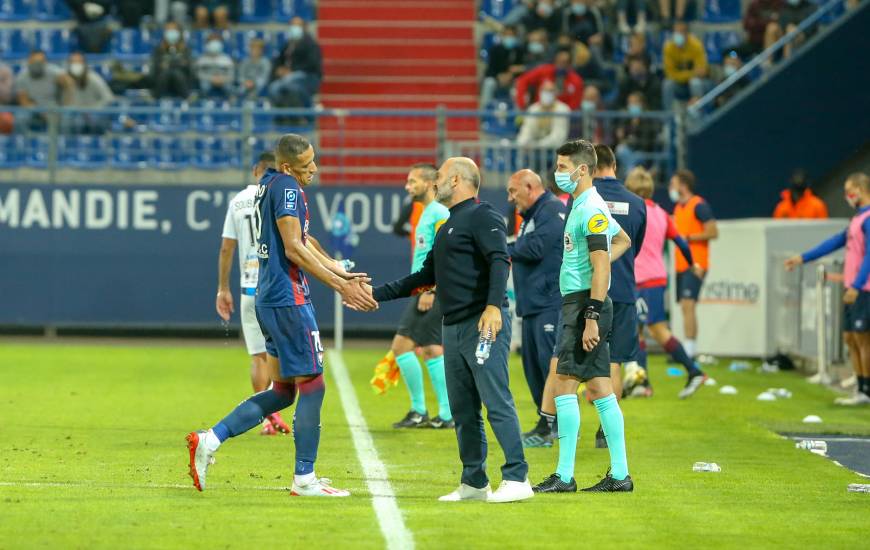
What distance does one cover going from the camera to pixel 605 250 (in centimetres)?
924

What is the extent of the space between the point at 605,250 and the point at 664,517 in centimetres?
160

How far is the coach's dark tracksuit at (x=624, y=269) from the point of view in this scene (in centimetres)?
1230

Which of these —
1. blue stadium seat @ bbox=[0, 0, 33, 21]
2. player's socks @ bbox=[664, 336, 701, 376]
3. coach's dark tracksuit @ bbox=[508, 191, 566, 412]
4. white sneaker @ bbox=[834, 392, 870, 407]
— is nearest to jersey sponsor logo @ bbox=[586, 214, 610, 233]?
coach's dark tracksuit @ bbox=[508, 191, 566, 412]

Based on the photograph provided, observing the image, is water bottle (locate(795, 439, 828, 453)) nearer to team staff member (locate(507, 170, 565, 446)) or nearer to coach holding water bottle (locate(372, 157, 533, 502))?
team staff member (locate(507, 170, 565, 446))

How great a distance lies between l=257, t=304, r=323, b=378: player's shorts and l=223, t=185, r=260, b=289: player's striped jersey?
9.57ft

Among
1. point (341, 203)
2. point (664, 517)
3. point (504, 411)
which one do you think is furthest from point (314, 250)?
point (341, 203)

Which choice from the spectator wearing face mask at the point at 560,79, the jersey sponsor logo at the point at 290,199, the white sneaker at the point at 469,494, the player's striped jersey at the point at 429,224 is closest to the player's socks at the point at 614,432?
the white sneaker at the point at 469,494

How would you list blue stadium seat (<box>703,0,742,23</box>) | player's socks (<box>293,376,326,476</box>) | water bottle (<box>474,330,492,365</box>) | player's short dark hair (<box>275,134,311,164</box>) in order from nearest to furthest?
water bottle (<box>474,330,492,365</box>) < player's socks (<box>293,376,326,476</box>) < player's short dark hair (<box>275,134,311,164</box>) < blue stadium seat (<box>703,0,742,23</box>)

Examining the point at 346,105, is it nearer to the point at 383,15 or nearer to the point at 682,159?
the point at 383,15

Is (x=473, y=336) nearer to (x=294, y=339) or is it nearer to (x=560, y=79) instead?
(x=294, y=339)

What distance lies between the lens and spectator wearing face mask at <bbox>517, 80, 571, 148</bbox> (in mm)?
22766

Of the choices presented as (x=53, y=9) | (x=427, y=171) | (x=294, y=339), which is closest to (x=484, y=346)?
(x=294, y=339)

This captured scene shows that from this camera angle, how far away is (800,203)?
22578 mm

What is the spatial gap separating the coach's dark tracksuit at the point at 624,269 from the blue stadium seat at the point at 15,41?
17.5m
